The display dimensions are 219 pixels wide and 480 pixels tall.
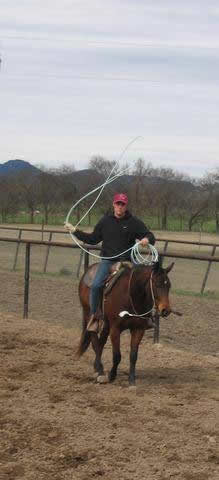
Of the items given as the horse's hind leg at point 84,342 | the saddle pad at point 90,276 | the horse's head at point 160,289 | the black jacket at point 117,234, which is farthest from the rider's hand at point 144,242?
the horse's hind leg at point 84,342

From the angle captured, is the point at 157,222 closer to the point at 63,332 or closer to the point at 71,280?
the point at 71,280

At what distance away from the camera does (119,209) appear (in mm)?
7039

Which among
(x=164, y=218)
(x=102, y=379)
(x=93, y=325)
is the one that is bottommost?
(x=164, y=218)

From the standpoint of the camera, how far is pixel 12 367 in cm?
737

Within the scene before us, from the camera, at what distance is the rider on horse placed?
7.13m

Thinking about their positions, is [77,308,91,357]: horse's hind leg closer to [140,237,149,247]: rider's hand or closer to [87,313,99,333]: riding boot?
[87,313,99,333]: riding boot

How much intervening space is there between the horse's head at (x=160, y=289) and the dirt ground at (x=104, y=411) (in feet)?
2.86

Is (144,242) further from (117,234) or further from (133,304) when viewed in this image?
(133,304)

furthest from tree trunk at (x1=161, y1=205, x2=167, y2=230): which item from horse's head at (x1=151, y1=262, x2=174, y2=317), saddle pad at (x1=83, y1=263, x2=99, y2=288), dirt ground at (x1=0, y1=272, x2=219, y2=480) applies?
horse's head at (x1=151, y1=262, x2=174, y2=317)

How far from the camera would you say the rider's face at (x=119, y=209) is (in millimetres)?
7016

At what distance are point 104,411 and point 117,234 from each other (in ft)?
6.66

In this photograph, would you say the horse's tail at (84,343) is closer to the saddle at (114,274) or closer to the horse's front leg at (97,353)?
the horse's front leg at (97,353)

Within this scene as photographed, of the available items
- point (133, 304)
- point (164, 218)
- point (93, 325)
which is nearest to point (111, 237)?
point (133, 304)

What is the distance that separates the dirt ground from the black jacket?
1409 millimetres
